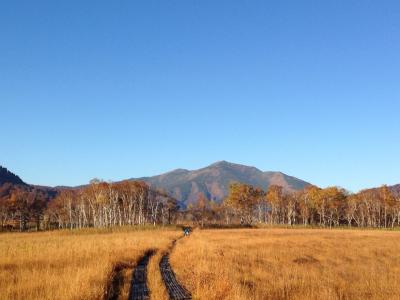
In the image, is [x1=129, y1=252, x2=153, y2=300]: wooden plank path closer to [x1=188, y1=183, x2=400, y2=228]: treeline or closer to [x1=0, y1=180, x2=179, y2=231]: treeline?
[x1=0, y1=180, x2=179, y2=231]: treeline

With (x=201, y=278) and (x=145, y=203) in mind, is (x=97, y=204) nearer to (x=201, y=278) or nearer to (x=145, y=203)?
(x=145, y=203)

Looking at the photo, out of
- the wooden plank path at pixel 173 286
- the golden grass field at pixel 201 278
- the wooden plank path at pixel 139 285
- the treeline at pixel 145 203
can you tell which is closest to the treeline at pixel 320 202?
the treeline at pixel 145 203

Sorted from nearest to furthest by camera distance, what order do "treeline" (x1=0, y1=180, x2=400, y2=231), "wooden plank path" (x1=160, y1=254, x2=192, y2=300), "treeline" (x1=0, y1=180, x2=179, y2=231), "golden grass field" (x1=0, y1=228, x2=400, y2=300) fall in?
"golden grass field" (x1=0, y1=228, x2=400, y2=300) < "wooden plank path" (x1=160, y1=254, x2=192, y2=300) < "treeline" (x1=0, y1=180, x2=179, y2=231) < "treeline" (x1=0, y1=180, x2=400, y2=231)

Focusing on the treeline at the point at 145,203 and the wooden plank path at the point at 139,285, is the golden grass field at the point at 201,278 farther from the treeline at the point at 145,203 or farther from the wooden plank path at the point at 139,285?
the treeline at the point at 145,203

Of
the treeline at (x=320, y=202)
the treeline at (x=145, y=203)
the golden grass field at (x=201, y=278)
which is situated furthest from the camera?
the treeline at (x=320, y=202)

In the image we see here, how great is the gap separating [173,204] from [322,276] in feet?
365

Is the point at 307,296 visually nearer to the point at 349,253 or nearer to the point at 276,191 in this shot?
the point at 349,253

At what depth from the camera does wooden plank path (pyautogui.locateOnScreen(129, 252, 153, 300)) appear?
560 inches

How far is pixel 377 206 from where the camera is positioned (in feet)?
381

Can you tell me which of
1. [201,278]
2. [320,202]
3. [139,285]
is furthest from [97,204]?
[201,278]

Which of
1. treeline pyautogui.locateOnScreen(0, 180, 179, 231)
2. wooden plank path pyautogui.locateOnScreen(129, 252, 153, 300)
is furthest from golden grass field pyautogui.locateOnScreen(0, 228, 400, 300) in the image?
treeline pyautogui.locateOnScreen(0, 180, 179, 231)

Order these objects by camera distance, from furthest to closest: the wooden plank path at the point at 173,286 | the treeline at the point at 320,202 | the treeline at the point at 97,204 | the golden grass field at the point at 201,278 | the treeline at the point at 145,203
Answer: the treeline at the point at 320,202 → the treeline at the point at 145,203 → the treeline at the point at 97,204 → the wooden plank path at the point at 173,286 → the golden grass field at the point at 201,278

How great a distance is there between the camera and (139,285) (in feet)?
54.1

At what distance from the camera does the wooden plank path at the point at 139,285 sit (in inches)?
560
